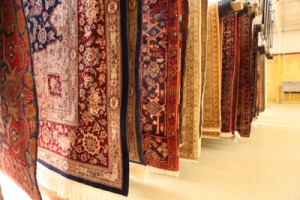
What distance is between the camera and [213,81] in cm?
174

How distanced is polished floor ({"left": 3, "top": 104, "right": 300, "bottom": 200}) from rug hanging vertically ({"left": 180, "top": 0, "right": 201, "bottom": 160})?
16 cm

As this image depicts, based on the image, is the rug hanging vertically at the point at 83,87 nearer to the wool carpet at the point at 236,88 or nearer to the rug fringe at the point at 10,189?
the rug fringe at the point at 10,189

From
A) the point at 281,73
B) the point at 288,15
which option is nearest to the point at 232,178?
the point at 288,15

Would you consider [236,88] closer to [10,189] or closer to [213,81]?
[213,81]

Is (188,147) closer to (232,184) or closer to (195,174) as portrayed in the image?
(195,174)

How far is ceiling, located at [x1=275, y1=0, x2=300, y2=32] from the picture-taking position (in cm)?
747

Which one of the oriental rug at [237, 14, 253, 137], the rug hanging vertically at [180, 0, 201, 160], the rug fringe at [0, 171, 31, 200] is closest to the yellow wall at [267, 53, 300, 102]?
the oriental rug at [237, 14, 253, 137]

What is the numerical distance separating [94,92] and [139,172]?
432 mm

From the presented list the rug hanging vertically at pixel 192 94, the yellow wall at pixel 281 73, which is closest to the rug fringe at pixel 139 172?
the rug hanging vertically at pixel 192 94

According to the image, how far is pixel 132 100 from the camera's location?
3.10 ft

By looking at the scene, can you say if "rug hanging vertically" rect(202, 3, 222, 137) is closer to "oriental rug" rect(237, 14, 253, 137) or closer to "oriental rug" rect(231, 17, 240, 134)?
"oriental rug" rect(231, 17, 240, 134)

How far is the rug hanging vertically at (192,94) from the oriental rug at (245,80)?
2.95 ft

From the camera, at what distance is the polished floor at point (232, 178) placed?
3.39 ft

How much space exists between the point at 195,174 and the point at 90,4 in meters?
1.10
